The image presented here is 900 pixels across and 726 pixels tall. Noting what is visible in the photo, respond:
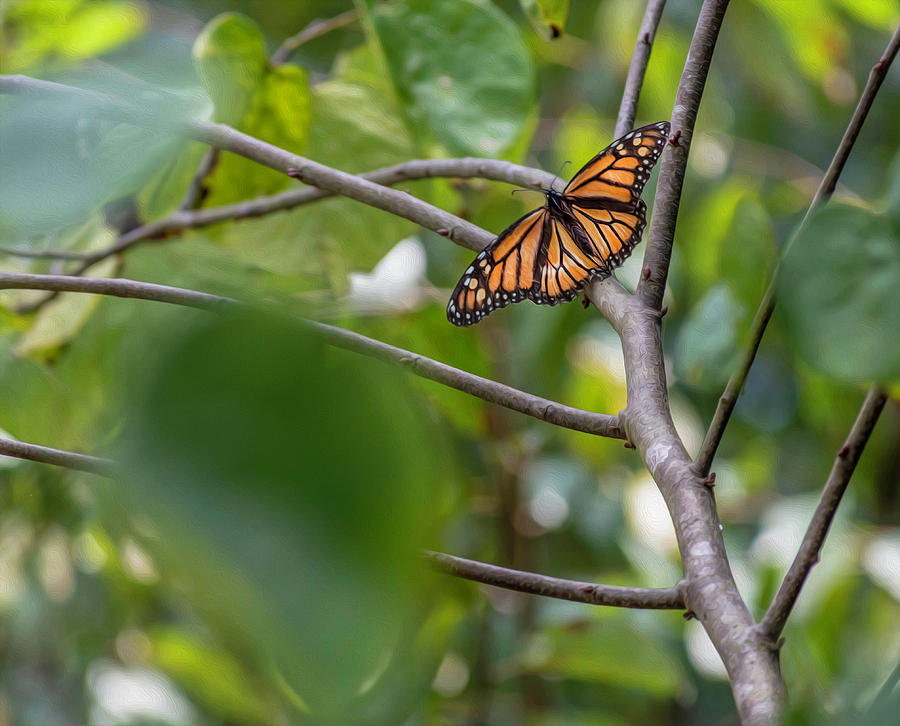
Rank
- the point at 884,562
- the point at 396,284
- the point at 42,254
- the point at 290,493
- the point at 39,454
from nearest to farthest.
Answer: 1. the point at 290,493
2. the point at 39,454
3. the point at 42,254
4. the point at 396,284
5. the point at 884,562

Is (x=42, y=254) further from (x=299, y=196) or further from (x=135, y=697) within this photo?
(x=135, y=697)

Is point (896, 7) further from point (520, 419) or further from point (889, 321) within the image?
point (520, 419)

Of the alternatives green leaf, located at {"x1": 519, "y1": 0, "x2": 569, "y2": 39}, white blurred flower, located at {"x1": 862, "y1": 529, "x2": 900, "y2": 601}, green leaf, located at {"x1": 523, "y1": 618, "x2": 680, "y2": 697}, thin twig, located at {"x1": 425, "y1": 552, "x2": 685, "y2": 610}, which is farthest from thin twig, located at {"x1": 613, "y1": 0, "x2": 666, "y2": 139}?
white blurred flower, located at {"x1": 862, "y1": 529, "x2": 900, "y2": 601}

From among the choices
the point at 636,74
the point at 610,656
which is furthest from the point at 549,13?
the point at 610,656

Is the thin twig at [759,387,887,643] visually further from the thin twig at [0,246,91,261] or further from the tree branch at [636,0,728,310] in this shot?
the thin twig at [0,246,91,261]

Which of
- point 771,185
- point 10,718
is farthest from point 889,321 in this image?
point 10,718

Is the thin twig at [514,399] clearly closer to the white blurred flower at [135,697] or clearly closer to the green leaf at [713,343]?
the green leaf at [713,343]
